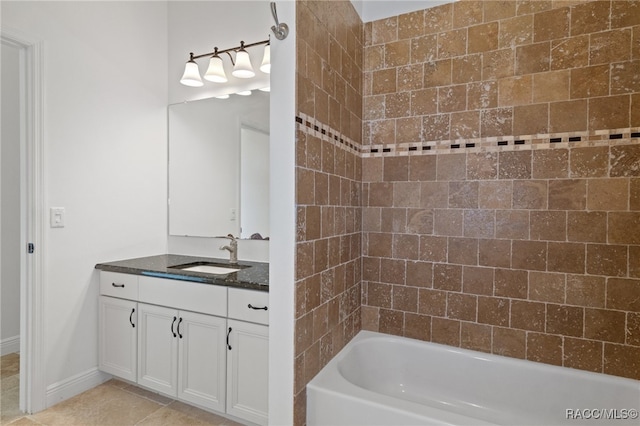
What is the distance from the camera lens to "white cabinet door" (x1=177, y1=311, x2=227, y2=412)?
1.97m

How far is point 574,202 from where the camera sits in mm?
1790

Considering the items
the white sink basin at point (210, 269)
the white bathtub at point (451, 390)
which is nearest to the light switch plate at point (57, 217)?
the white sink basin at point (210, 269)

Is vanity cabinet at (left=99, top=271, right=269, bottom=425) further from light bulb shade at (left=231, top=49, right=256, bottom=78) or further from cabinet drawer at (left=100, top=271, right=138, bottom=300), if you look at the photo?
light bulb shade at (left=231, top=49, right=256, bottom=78)

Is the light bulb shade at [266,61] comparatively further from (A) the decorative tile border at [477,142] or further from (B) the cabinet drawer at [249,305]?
(B) the cabinet drawer at [249,305]

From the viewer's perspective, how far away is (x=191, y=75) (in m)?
2.68

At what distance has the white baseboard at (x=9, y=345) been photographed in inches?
112

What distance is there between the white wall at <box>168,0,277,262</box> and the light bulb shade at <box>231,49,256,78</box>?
5cm

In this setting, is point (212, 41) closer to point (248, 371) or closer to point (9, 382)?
point (248, 371)

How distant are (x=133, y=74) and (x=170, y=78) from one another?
0.32 metres

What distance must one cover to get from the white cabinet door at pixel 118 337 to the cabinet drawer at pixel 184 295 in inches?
7.0

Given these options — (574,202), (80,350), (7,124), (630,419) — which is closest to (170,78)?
(7,124)

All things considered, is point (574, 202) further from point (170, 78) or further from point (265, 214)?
point (170, 78)

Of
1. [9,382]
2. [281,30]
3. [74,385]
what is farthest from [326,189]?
[9,382]

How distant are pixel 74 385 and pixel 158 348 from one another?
0.66 m
